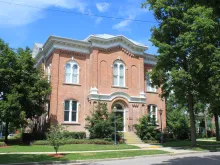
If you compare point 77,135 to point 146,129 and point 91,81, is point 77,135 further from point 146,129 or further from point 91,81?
point 146,129

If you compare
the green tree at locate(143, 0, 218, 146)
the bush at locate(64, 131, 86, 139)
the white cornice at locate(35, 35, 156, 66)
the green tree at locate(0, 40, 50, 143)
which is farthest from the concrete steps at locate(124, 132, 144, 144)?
the white cornice at locate(35, 35, 156, 66)

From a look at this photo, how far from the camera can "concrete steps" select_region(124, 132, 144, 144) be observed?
86.9 feet

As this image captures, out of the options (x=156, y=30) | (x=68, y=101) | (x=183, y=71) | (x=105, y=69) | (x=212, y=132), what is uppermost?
(x=156, y=30)

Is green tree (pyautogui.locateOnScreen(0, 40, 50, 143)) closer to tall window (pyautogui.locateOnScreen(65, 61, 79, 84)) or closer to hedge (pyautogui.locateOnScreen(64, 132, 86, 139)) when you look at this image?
tall window (pyautogui.locateOnScreen(65, 61, 79, 84))

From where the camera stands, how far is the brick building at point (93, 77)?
27234mm

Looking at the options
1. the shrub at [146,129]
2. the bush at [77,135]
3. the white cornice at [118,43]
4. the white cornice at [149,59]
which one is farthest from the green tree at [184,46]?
the bush at [77,135]

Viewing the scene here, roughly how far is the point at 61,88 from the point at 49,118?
3404 millimetres

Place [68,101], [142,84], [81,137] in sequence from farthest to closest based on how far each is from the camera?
[142,84] → [68,101] → [81,137]

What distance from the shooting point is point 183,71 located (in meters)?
20.9

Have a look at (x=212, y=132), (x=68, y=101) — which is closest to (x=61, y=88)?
(x=68, y=101)

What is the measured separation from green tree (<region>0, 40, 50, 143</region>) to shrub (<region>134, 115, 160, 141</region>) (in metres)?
10.6

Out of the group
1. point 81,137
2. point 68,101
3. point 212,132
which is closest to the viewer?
point 81,137

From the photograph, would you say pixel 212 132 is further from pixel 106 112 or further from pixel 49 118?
pixel 49 118

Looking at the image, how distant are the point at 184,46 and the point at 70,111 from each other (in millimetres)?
13717
